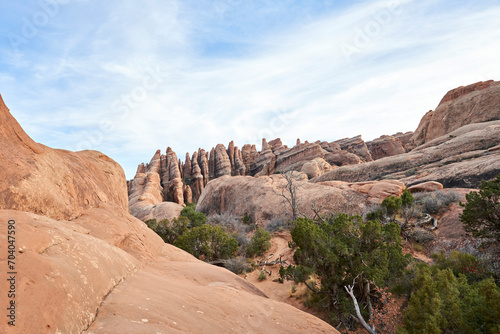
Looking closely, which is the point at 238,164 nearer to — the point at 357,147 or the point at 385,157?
the point at 357,147

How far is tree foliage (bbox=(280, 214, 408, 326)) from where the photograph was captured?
319 inches

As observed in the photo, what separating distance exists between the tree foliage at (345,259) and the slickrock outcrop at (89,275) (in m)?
2.50

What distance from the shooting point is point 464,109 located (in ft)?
139

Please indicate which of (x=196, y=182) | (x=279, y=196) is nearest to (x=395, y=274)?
(x=279, y=196)

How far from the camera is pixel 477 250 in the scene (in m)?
10.2

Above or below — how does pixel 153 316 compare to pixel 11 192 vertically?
below

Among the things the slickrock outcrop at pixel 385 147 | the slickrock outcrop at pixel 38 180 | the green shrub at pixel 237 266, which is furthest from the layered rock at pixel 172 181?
the slickrock outcrop at pixel 385 147

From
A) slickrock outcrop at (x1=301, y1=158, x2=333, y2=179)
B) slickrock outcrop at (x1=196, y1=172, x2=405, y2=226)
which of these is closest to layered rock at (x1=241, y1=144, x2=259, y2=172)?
slickrock outcrop at (x1=301, y1=158, x2=333, y2=179)

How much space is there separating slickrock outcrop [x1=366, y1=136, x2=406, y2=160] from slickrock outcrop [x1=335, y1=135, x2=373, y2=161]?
643 cm

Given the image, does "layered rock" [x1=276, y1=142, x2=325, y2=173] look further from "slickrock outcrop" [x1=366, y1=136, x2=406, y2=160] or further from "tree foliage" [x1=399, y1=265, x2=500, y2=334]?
"tree foliage" [x1=399, y1=265, x2=500, y2=334]

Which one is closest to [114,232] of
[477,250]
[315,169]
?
[477,250]

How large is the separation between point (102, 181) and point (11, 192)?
5.69 metres

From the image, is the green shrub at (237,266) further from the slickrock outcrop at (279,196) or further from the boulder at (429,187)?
the boulder at (429,187)

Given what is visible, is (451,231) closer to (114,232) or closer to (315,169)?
(114,232)
